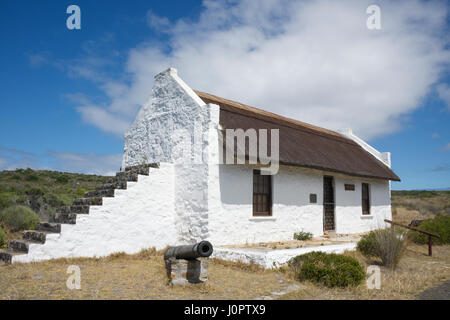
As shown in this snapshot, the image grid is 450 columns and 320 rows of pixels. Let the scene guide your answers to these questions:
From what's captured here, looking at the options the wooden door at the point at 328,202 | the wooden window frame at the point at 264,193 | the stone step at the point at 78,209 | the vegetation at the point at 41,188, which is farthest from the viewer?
the vegetation at the point at 41,188

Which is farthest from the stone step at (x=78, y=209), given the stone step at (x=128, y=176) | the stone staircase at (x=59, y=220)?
the stone step at (x=128, y=176)

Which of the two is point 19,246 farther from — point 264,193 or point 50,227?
point 264,193

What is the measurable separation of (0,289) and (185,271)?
10.4ft

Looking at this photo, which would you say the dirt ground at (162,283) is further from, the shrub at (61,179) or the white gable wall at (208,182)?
the shrub at (61,179)

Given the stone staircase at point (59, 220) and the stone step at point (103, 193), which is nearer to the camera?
the stone staircase at point (59, 220)

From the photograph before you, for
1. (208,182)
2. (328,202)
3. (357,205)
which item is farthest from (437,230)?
(208,182)

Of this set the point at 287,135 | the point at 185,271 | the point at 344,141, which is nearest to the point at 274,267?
the point at 185,271

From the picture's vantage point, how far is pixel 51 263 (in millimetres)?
8023

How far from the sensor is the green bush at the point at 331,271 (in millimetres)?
7070

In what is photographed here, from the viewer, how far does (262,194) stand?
1165cm

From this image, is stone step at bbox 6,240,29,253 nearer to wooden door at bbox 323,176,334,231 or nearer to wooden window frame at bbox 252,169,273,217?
wooden window frame at bbox 252,169,273,217

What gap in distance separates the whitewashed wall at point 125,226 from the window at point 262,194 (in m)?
2.67

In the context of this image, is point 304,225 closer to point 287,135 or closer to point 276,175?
point 276,175
